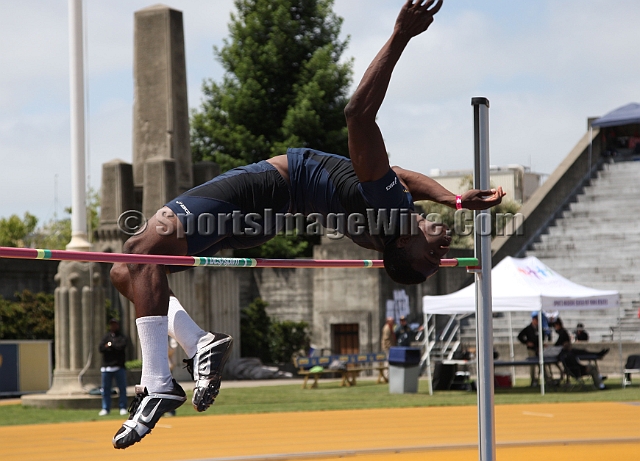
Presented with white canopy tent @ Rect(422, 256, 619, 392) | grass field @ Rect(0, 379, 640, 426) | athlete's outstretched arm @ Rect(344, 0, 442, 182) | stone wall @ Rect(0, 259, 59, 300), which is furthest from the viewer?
stone wall @ Rect(0, 259, 59, 300)

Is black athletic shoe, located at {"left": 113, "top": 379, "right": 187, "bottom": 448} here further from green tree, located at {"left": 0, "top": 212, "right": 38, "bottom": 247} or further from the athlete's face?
green tree, located at {"left": 0, "top": 212, "right": 38, "bottom": 247}

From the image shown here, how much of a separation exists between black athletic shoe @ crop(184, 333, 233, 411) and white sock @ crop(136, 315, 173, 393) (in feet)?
0.52

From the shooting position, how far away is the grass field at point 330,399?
599 inches

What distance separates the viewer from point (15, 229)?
48438mm

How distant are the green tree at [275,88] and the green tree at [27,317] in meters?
14.6

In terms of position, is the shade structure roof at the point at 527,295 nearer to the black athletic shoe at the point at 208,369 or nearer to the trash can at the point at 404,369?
the trash can at the point at 404,369

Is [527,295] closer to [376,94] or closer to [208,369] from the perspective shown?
[208,369]

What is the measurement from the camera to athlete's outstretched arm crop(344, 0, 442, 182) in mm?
4770

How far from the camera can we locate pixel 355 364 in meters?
22.8

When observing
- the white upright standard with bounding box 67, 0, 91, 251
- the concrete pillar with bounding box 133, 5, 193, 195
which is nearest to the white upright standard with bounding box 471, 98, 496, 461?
the white upright standard with bounding box 67, 0, 91, 251

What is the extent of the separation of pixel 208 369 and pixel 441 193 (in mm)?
1662

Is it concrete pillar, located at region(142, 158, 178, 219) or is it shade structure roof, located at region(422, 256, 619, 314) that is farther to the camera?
concrete pillar, located at region(142, 158, 178, 219)

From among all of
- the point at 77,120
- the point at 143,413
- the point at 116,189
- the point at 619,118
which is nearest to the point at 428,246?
the point at 143,413

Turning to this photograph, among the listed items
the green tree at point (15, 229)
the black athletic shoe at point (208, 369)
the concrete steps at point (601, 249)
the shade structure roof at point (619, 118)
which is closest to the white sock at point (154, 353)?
the black athletic shoe at point (208, 369)
